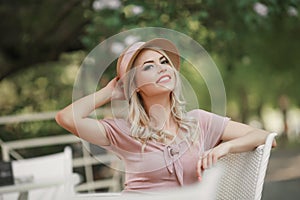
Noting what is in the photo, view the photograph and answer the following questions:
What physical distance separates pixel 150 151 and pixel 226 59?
3877 mm

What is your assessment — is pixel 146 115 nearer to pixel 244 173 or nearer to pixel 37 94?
pixel 244 173

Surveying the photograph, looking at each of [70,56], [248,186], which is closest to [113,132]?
[248,186]

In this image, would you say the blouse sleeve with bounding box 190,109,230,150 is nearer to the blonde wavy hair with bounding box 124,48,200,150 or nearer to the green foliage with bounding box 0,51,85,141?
the blonde wavy hair with bounding box 124,48,200,150

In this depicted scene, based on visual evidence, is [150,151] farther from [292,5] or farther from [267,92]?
[267,92]

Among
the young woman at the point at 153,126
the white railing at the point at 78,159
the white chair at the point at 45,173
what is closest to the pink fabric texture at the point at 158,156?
the young woman at the point at 153,126

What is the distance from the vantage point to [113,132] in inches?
71.3

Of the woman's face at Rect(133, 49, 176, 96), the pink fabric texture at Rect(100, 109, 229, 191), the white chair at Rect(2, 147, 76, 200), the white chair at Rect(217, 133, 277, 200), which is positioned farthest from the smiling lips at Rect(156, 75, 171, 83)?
the white chair at Rect(2, 147, 76, 200)

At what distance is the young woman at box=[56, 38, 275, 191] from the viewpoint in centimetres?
176

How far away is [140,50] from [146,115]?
16 cm

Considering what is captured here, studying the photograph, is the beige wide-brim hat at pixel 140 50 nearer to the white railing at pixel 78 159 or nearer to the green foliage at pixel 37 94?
the white railing at pixel 78 159

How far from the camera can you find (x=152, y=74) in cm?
177

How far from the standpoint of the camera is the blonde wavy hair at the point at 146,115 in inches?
69.9

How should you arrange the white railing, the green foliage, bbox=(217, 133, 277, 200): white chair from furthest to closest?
1. the green foliage
2. the white railing
3. bbox=(217, 133, 277, 200): white chair

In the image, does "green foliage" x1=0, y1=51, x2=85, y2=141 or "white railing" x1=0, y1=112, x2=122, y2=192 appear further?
"green foliage" x1=0, y1=51, x2=85, y2=141
